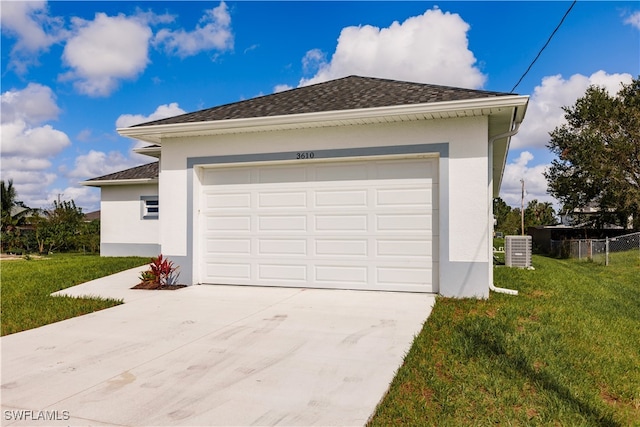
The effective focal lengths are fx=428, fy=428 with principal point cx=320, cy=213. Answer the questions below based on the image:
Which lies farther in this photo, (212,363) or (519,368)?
(212,363)

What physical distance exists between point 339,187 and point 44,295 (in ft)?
19.4

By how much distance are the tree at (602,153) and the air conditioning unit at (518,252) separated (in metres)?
16.4

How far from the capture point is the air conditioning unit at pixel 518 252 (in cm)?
1187

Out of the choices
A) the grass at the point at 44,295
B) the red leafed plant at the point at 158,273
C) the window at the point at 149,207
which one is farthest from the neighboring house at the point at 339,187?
the window at the point at 149,207

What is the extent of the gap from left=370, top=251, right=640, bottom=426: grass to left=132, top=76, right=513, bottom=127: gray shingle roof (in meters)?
3.61

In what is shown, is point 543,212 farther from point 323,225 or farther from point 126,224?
point 323,225

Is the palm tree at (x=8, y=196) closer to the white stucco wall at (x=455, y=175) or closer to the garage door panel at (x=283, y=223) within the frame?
the garage door panel at (x=283, y=223)

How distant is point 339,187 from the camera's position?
825 cm

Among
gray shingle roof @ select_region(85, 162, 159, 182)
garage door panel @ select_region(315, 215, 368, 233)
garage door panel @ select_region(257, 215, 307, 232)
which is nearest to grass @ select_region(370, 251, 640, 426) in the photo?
garage door panel @ select_region(315, 215, 368, 233)

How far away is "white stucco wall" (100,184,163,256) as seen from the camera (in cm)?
1600

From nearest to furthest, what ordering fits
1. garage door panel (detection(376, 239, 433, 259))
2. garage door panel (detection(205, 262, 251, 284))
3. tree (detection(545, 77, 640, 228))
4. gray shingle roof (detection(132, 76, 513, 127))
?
gray shingle roof (detection(132, 76, 513, 127))
garage door panel (detection(376, 239, 433, 259))
garage door panel (detection(205, 262, 251, 284))
tree (detection(545, 77, 640, 228))

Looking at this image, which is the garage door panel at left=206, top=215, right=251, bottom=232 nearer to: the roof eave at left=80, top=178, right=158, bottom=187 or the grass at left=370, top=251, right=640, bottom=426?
the grass at left=370, top=251, right=640, bottom=426

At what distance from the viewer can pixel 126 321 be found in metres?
6.05

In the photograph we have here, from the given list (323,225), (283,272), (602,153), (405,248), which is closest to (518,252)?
(405,248)
